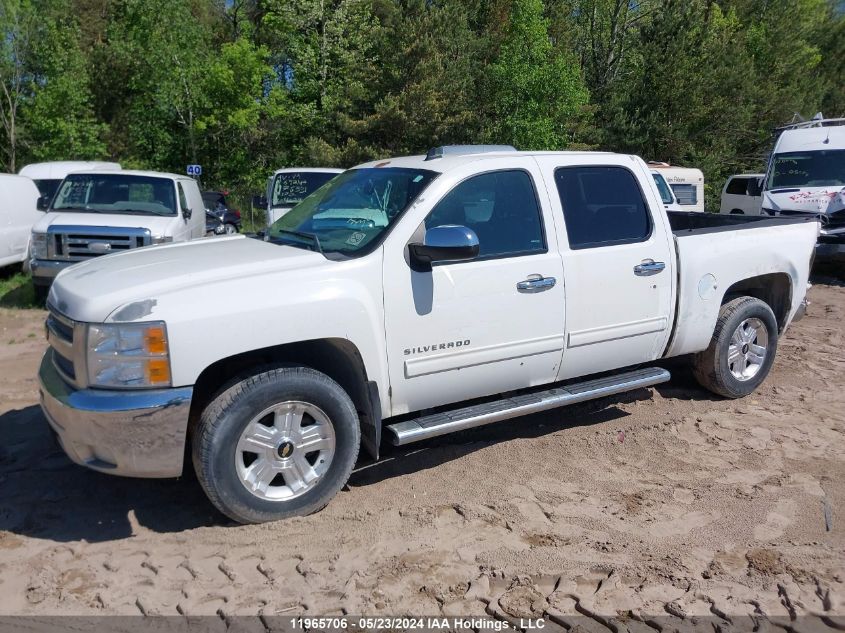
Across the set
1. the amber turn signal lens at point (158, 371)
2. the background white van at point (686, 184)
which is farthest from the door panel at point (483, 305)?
the background white van at point (686, 184)

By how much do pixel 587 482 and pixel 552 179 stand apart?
1.94 metres

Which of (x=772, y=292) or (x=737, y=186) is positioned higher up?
(x=737, y=186)

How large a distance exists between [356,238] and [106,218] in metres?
6.74

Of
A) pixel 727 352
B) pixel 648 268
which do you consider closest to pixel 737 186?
pixel 727 352

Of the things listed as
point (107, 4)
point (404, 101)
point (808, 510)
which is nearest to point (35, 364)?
point (808, 510)

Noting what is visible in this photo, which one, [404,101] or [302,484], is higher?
[404,101]

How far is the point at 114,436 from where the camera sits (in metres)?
3.51

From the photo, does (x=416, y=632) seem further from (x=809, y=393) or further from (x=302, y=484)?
(x=809, y=393)

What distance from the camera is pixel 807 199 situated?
45.0ft

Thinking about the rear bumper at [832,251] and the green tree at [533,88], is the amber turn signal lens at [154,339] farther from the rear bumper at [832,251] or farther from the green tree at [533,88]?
the green tree at [533,88]

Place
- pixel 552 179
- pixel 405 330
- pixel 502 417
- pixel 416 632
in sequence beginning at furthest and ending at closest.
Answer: pixel 552 179
pixel 502 417
pixel 405 330
pixel 416 632

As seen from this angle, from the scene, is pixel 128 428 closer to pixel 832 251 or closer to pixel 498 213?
pixel 498 213

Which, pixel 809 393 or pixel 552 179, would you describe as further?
pixel 809 393

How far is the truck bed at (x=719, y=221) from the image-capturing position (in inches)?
228
